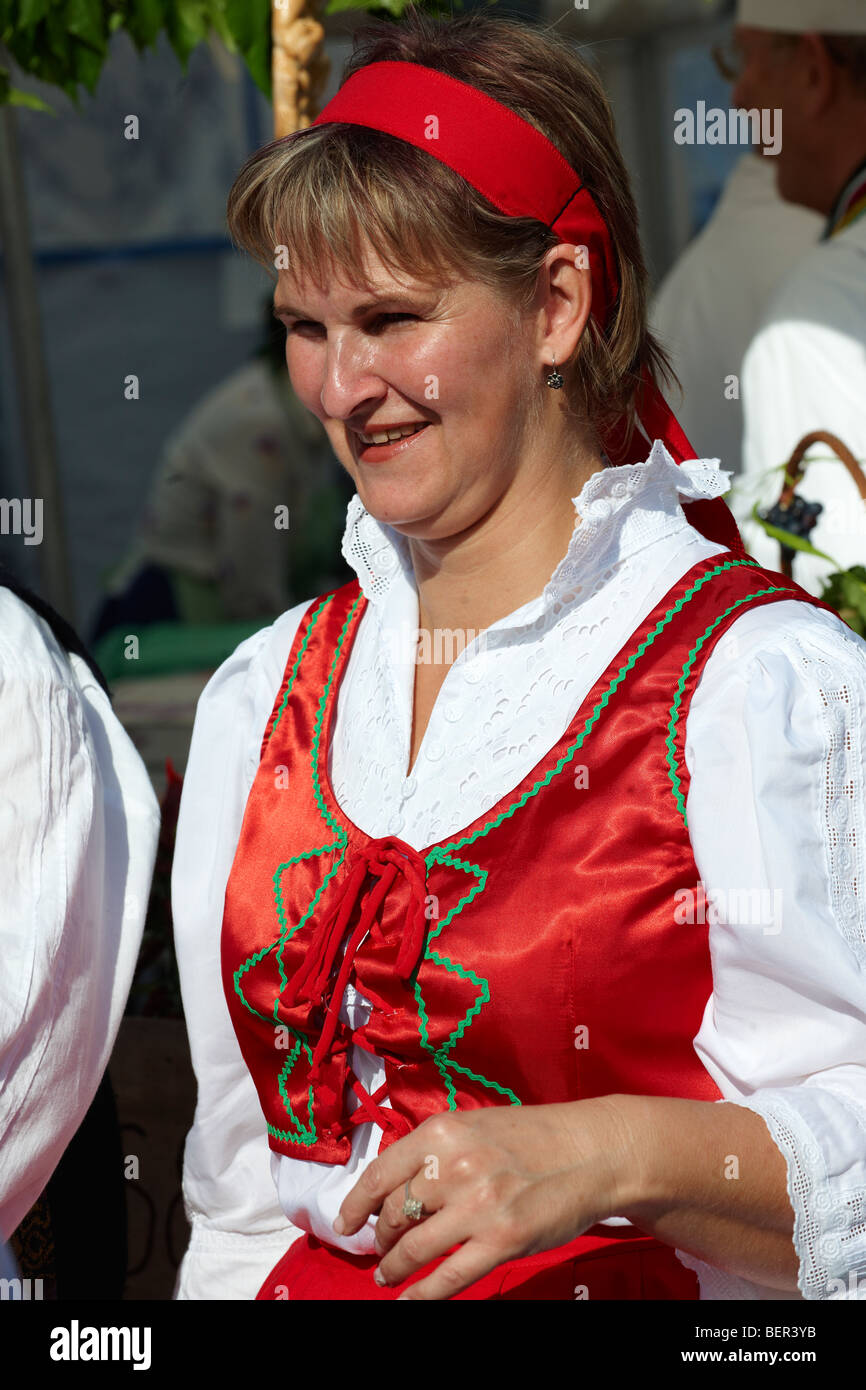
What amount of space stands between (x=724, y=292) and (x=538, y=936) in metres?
2.75

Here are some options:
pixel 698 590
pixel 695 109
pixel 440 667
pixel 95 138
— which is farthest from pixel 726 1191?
pixel 95 138

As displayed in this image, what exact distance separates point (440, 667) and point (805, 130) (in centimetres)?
208

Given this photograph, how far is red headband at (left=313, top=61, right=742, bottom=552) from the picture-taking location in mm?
1490

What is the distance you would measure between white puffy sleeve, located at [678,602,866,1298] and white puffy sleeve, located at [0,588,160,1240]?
678 millimetres

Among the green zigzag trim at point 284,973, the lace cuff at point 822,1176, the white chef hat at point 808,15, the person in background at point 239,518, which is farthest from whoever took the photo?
the person in background at point 239,518

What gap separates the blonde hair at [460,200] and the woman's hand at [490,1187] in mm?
781

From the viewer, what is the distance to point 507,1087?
4.76 feet

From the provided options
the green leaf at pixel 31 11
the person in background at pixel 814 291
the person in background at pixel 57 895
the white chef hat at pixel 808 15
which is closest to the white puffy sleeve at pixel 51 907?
the person in background at pixel 57 895

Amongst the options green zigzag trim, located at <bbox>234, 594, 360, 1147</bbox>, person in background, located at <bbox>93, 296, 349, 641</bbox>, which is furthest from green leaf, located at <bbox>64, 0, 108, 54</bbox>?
person in background, located at <bbox>93, 296, 349, 641</bbox>

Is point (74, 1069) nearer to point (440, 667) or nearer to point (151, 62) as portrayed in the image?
point (440, 667)

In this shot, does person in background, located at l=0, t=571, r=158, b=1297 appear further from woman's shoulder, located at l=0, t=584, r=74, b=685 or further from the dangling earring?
the dangling earring

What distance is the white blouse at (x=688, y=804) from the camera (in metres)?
1.32

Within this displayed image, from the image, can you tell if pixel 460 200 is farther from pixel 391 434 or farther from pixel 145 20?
pixel 145 20

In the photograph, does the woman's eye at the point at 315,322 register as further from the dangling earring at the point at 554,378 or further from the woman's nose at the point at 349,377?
the dangling earring at the point at 554,378
